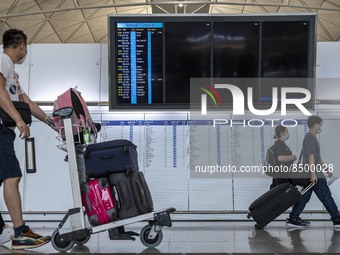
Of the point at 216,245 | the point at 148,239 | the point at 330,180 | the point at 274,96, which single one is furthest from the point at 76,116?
the point at 330,180

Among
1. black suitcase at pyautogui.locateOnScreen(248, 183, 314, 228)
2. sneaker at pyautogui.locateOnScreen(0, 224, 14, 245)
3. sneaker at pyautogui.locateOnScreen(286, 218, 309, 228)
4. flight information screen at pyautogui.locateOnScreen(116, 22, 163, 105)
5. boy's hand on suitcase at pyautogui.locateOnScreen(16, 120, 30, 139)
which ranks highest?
flight information screen at pyautogui.locateOnScreen(116, 22, 163, 105)

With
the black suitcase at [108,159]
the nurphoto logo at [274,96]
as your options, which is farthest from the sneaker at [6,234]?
the nurphoto logo at [274,96]

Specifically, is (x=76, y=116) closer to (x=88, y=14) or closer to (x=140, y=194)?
(x=140, y=194)

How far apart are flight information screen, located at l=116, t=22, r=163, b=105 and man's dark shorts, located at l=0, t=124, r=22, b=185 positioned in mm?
3160

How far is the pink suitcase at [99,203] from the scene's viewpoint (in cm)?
490

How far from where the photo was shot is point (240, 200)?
9.33m

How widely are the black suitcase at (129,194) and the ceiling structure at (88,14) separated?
736 inches

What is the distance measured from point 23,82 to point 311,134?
4694 millimetres

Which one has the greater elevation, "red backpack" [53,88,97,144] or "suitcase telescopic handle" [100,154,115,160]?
"red backpack" [53,88,97,144]

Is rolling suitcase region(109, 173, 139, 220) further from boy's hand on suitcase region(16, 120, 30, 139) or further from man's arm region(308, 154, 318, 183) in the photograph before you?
man's arm region(308, 154, 318, 183)

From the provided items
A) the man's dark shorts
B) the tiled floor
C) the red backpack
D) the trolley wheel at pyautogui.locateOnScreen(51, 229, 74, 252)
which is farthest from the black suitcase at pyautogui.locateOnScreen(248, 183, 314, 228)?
the man's dark shorts

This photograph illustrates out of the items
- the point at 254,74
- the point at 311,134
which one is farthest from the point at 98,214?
the point at 311,134

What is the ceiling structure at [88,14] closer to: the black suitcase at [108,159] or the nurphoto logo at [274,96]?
the nurphoto logo at [274,96]

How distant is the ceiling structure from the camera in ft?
79.6
